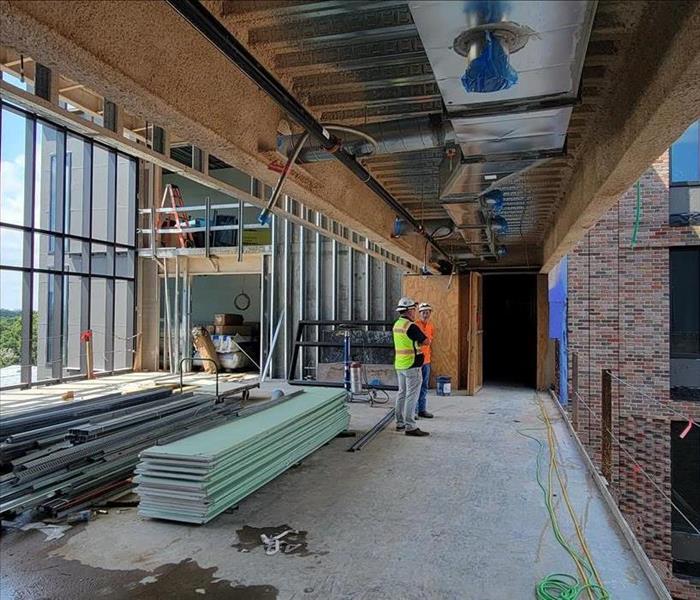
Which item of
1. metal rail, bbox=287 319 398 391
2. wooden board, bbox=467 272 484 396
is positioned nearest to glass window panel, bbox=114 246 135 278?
metal rail, bbox=287 319 398 391

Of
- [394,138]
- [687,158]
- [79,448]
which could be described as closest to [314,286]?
[687,158]

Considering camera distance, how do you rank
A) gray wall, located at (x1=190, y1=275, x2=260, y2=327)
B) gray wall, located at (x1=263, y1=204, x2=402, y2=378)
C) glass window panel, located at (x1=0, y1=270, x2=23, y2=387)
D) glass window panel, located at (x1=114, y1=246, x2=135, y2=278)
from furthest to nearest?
gray wall, located at (x1=190, y1=275, x2=260, y2=327) → glass window panel, located at (x1=114, y1=246, x2=135, y2=278) → gray wall, located at (x1=263, y1=204, x2=402, y2=378) → glass window panel, located at (x1=0, y1=270, x2=23, y2=387)

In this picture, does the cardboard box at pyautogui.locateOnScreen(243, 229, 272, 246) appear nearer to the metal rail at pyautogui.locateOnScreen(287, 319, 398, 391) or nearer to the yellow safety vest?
the metal rail at pyautogui.locateOnScreen(287, 319, 398, 391)

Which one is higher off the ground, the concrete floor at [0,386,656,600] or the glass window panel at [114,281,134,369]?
the glass window panel at [114,281,134,369]

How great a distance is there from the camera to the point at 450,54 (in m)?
2.03

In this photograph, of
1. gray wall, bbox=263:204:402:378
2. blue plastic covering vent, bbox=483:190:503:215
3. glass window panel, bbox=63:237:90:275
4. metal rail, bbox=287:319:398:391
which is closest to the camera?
blue plastic covering vent, bbox=483:190:503:215

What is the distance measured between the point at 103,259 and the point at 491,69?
43.4 feet

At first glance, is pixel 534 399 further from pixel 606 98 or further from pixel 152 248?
pixel 152 248

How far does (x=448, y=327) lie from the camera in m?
10.4

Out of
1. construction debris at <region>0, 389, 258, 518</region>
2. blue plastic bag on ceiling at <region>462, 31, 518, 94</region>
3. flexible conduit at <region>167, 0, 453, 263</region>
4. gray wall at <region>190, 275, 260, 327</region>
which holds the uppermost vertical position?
flexible conduit at <region>167, 0, 453, 263</region>

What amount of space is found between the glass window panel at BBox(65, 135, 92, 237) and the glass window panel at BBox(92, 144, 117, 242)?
0.35 metres

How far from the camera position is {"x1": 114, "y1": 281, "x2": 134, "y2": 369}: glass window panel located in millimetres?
13531

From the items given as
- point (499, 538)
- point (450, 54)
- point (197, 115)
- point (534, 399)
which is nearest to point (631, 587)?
point (499, 538)

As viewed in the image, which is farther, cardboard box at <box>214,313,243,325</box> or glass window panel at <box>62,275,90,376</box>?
cardboard box at <box>214,313,243,325</box>
